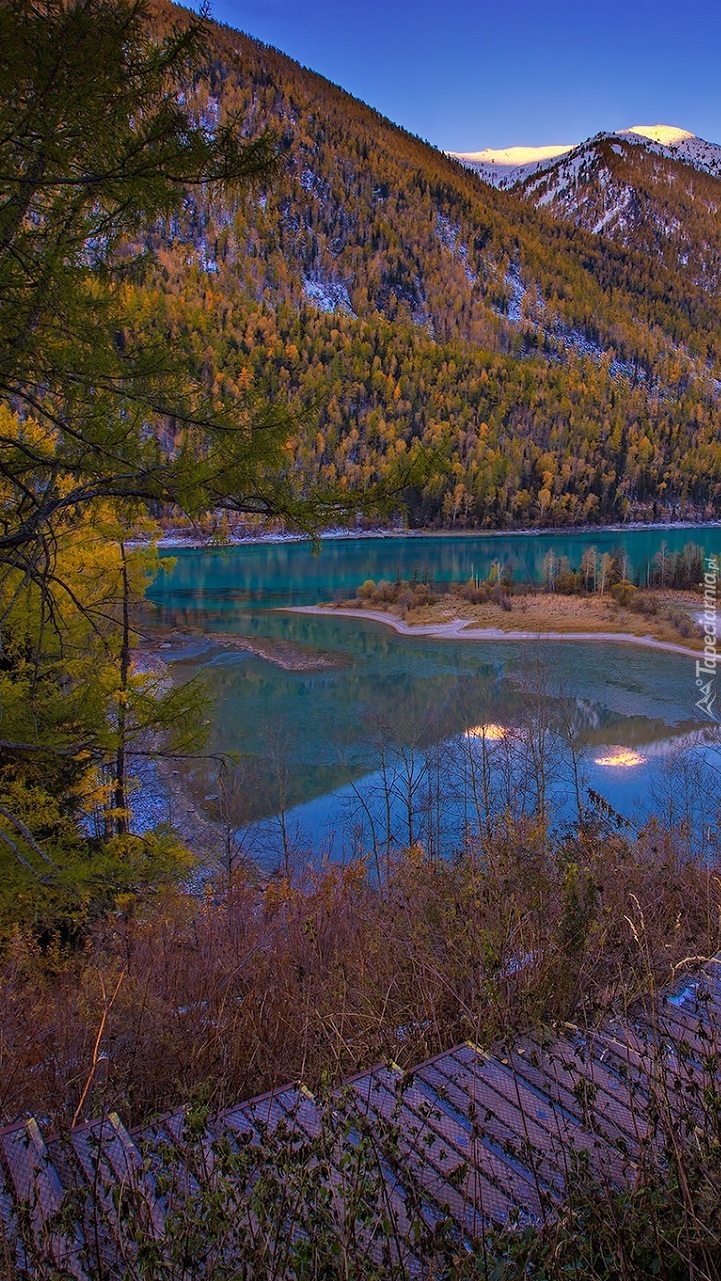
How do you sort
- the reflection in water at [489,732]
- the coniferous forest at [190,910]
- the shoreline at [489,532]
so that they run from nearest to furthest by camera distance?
1. the coniferous forest at [190,910]
2. the reflection in water at [489,732]
3. the shoreline at [489,532]

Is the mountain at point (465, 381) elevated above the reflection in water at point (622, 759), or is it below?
above

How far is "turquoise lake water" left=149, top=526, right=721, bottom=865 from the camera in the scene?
46.4 ft

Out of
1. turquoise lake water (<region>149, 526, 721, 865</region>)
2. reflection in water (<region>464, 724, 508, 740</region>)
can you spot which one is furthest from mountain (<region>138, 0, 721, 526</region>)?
reflection in water (<region>464, 724, 508, 740</region>)

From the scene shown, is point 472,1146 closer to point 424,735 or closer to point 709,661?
point 424,735

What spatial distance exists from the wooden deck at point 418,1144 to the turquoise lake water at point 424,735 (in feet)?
11.6

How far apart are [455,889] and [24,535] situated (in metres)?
3.70

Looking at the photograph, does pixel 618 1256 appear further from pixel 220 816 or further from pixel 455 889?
pixel 220 816

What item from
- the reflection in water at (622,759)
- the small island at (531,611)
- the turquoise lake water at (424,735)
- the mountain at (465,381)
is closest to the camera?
the turquoise lake water at (424,735)

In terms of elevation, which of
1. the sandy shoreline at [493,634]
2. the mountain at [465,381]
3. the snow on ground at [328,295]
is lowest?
the sandy shoreline at [493,634]

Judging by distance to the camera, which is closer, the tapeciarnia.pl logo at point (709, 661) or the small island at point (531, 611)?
the tapeciarnia.pl logo at point (709, 661)

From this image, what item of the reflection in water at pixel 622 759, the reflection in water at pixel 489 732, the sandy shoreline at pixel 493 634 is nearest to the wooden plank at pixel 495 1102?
the reflection in water at pixel 622 759

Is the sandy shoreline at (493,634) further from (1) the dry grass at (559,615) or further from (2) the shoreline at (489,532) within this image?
(2) the shoreline at (489,532)

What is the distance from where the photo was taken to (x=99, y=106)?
334cm

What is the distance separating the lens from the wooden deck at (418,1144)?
4.40ft
